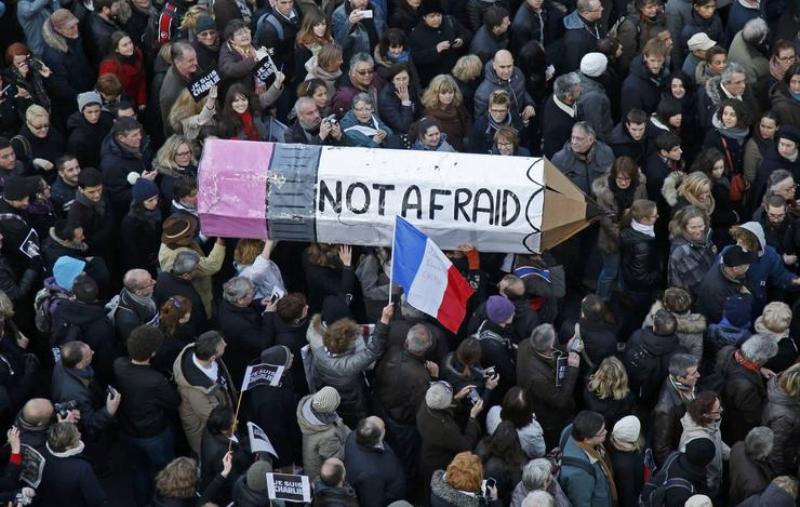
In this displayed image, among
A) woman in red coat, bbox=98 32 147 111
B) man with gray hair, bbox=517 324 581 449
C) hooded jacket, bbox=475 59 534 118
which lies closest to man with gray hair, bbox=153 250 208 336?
man with gray hair, bbox=517 324 581 449

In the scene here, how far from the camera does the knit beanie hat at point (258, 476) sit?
9531 mm

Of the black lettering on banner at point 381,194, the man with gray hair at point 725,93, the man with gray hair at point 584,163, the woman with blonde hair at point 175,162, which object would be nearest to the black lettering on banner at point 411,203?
the black lettering on banner at point 381,194

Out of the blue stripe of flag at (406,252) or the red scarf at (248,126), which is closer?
the blue stripe of flag at (406,252)

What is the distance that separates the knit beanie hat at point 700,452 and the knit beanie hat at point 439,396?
1646 mm

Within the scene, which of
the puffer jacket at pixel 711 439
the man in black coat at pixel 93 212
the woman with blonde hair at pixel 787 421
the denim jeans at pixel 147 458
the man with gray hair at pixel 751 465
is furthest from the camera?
the man in black coat at pixel 93 212

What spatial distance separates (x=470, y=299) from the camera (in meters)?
11.9

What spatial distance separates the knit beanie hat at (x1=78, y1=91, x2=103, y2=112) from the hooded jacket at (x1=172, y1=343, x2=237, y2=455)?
3.29 meters

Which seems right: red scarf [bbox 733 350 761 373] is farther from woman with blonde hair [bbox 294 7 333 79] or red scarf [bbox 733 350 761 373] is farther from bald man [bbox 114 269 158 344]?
woman with blonde hair [bbox 294 7 333 79]

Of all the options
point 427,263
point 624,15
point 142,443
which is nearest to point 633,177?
point 427,263

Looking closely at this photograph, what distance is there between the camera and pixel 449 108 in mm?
13227

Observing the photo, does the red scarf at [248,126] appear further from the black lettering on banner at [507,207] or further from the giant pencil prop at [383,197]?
the black lettering on banner at [507,207]

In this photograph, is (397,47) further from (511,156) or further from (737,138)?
(737,138)

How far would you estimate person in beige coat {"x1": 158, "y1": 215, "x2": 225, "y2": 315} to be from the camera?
11562mm

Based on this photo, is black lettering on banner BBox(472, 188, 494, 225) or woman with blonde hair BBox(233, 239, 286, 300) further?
black lettering on banner BBox(472, 188, 494, 225)
